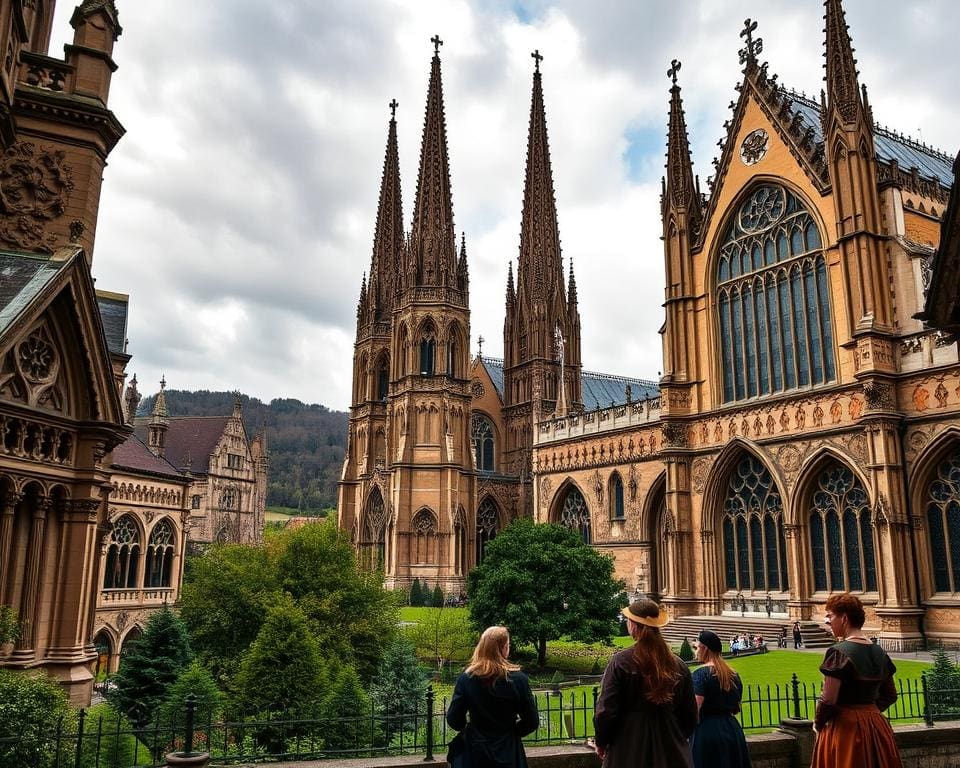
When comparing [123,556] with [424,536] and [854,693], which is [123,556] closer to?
[424,536]

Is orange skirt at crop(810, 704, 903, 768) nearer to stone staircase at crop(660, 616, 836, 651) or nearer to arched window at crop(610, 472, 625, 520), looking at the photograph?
stone staircase at crop(660, 616, 836, 651)

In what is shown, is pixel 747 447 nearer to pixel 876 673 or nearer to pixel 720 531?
pixel 720 531

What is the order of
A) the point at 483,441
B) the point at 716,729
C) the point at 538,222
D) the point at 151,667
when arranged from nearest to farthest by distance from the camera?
1. the point at 716,729
2. the point at 151,667
3. the point at 483,441
4. the point at 538,222

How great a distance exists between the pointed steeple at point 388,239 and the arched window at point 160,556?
34458 millimetres

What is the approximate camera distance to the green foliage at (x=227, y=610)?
904 inches

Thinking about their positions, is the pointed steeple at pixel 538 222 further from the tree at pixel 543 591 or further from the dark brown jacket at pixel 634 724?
the dark brown jacket at pixel 634 724

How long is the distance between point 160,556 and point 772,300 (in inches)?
1162

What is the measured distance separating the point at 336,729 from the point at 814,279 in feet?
83.2

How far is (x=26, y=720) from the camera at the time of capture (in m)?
7.73

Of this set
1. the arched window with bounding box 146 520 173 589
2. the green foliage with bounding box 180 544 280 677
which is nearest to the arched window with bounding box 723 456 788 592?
the green foliage with bounding box 180 544 280 677

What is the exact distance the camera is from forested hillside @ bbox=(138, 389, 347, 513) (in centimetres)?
13700

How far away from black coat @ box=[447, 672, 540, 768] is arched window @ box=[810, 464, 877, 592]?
82.6ft

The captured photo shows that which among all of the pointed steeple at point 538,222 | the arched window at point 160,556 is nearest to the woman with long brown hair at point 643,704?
the arched window at point 160,556

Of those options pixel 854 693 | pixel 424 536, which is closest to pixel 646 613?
pixel 854 693
